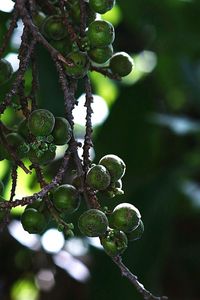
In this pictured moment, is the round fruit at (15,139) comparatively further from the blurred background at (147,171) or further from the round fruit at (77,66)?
the blurred background at (147,171)

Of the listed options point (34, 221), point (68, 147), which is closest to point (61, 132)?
point (68, 147)

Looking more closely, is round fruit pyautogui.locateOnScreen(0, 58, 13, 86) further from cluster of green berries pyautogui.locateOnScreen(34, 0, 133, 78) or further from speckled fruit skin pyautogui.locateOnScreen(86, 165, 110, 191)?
speckled fruit skin pyautogui.locateOnScreen(86, 165, 110, 191)

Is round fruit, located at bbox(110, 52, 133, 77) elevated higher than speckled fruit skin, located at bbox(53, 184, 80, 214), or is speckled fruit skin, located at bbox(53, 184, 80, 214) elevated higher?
round fruit, located at bbox(110, 52, 133, 77)

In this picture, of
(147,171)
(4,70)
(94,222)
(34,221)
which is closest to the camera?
(94,222)

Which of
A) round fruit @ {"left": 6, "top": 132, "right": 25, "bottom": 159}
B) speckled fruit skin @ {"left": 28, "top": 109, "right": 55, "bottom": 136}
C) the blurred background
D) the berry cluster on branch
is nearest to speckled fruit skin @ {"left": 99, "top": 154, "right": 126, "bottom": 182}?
the berry cluster on branch

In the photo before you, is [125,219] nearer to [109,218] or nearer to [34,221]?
[109,218]

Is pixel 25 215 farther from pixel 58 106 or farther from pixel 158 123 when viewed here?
pixel 158 123
